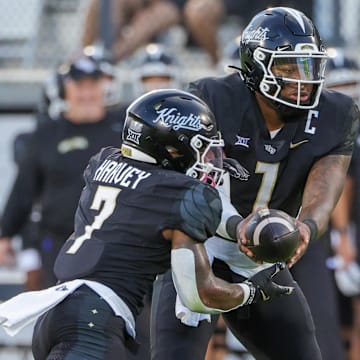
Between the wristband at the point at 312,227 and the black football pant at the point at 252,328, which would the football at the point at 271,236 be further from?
the black football pant at the point at 252,328

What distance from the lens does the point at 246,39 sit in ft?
15.0

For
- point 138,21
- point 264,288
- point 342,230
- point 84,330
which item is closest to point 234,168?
point 264,288

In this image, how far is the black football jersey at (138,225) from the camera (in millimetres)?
3928

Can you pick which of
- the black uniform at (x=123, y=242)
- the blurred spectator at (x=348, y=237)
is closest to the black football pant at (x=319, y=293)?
the blurred spectator at (x=348, y=237)

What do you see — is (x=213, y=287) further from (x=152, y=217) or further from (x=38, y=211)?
(x=38, y=211)

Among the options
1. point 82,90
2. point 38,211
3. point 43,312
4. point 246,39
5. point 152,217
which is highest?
point 246,39

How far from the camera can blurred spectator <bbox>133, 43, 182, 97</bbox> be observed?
745cm

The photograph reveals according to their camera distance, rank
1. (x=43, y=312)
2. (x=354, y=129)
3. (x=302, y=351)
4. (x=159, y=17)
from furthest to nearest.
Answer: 1. (x=159, y=17)
2. (x=354, y=129)
3. (x=302, y=351)
4. (x=43, y=312)

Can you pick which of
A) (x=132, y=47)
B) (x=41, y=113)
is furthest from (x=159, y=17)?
(x=41, y=113)

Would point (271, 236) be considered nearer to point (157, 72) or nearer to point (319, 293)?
point (319, 293)

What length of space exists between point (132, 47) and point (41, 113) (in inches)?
55.4

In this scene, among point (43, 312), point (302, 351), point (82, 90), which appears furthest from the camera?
point (82, 90)

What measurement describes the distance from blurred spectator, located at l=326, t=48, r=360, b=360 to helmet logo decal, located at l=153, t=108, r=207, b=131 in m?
2.67

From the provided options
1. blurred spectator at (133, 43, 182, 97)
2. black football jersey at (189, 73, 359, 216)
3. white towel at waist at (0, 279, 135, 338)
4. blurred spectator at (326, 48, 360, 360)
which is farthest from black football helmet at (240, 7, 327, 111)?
blurred spectator at (133, 43, 182, 97)
